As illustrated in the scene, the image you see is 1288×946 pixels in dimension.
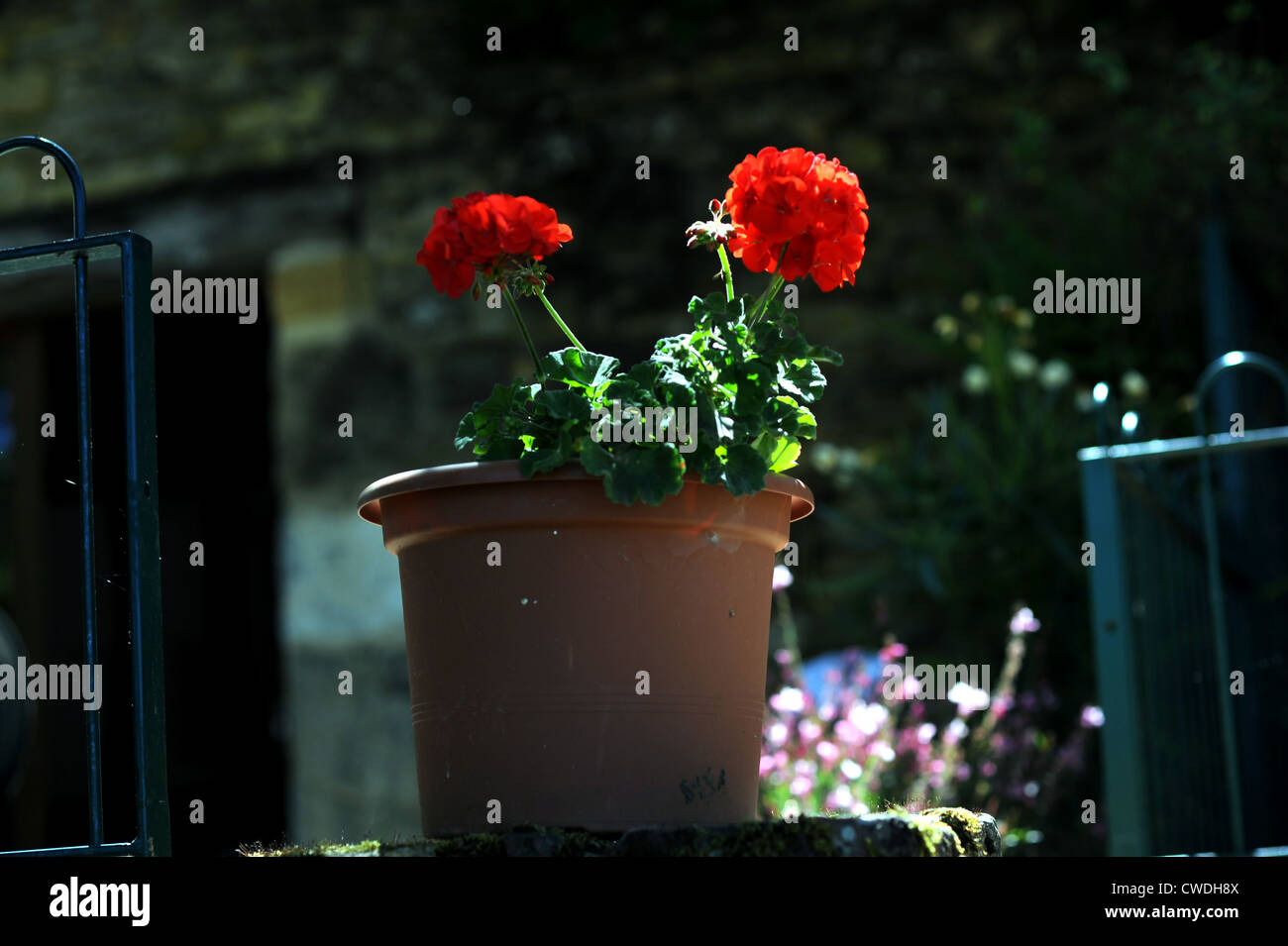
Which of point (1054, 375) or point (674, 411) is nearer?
point (674, 411)

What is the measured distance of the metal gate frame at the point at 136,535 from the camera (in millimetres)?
1494

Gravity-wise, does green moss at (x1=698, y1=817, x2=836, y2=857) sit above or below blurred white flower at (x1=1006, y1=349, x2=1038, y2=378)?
below

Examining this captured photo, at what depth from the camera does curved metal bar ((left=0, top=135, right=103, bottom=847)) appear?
1555 mm

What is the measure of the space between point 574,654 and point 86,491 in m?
0.60

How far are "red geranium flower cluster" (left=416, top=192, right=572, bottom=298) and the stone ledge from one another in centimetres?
62

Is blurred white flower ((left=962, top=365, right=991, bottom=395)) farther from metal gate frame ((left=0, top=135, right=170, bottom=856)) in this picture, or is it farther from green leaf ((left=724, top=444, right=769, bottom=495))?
metal gate frame ((left=0, top=135, right=170, bottom=856))

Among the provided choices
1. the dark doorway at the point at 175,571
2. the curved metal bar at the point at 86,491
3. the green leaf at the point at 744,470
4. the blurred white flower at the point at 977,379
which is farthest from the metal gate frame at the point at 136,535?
the dark doorway at the point at 175,571

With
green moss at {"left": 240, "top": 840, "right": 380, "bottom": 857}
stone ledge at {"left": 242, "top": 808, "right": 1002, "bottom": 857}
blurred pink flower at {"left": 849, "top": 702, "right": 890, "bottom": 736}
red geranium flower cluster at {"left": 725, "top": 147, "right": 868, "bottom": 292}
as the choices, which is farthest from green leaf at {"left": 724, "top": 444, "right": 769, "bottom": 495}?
blurred pink flower at {"left": 849, "top": 702, "right": 890, "bottom": 736}

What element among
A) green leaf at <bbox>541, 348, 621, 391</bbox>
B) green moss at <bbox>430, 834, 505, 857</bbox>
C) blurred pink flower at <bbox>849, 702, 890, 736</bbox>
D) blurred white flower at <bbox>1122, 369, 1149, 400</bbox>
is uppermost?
blurred white flower at <bbox>1122, 369, 1149, 400</bbox>

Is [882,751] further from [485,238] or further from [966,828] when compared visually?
[485,238]

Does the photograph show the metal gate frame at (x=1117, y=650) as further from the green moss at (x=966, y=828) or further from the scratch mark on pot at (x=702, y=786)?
the scratch mark on pot at (x=702, y=786)

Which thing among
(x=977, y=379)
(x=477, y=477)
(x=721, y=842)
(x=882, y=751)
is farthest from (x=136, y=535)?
(x=977, y=379)

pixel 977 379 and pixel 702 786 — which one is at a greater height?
pixel 977 379

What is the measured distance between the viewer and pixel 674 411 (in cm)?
157
